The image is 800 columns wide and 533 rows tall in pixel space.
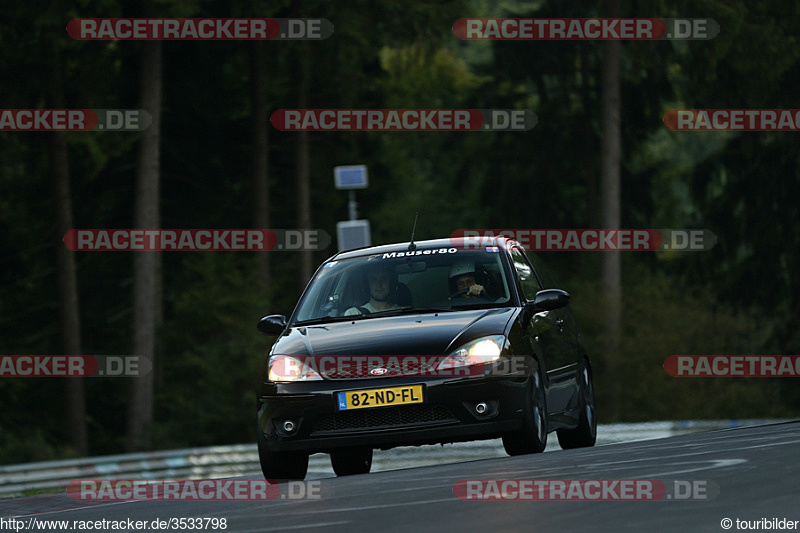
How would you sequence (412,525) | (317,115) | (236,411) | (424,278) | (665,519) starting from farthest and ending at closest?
1. (317,115)
2. (236,411)
3. (424,278)
4. (412,525)
5. (665,519)

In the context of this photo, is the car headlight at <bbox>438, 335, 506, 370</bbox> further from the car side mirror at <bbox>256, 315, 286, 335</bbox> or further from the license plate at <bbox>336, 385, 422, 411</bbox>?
the car side mirror at <bbox>256, 315, 286, 335</bbox>

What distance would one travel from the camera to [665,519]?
6699 millimetres

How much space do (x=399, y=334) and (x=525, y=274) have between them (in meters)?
2.10

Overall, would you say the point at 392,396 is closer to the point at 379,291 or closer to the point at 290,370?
the point at 290,370

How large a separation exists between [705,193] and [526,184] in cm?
633

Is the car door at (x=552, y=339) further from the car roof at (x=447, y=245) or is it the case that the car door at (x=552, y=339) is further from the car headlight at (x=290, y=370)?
the car headlight at (x=290, y=370)

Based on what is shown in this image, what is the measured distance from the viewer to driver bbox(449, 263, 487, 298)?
1208cm

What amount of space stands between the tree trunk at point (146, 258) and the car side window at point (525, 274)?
17824 millimetres

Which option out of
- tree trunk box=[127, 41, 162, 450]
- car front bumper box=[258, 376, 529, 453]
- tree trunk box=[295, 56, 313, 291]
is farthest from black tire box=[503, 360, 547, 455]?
tree trunk box=[295, 56, 313, 291]

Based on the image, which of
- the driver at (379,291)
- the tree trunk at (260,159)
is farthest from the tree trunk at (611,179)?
the driver at (379,291)

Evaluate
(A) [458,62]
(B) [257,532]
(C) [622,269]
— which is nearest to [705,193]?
(C) [622,269]

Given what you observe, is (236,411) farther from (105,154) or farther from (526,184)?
(526,184)

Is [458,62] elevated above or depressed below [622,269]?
above

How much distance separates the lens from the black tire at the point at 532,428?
11.1 metres
